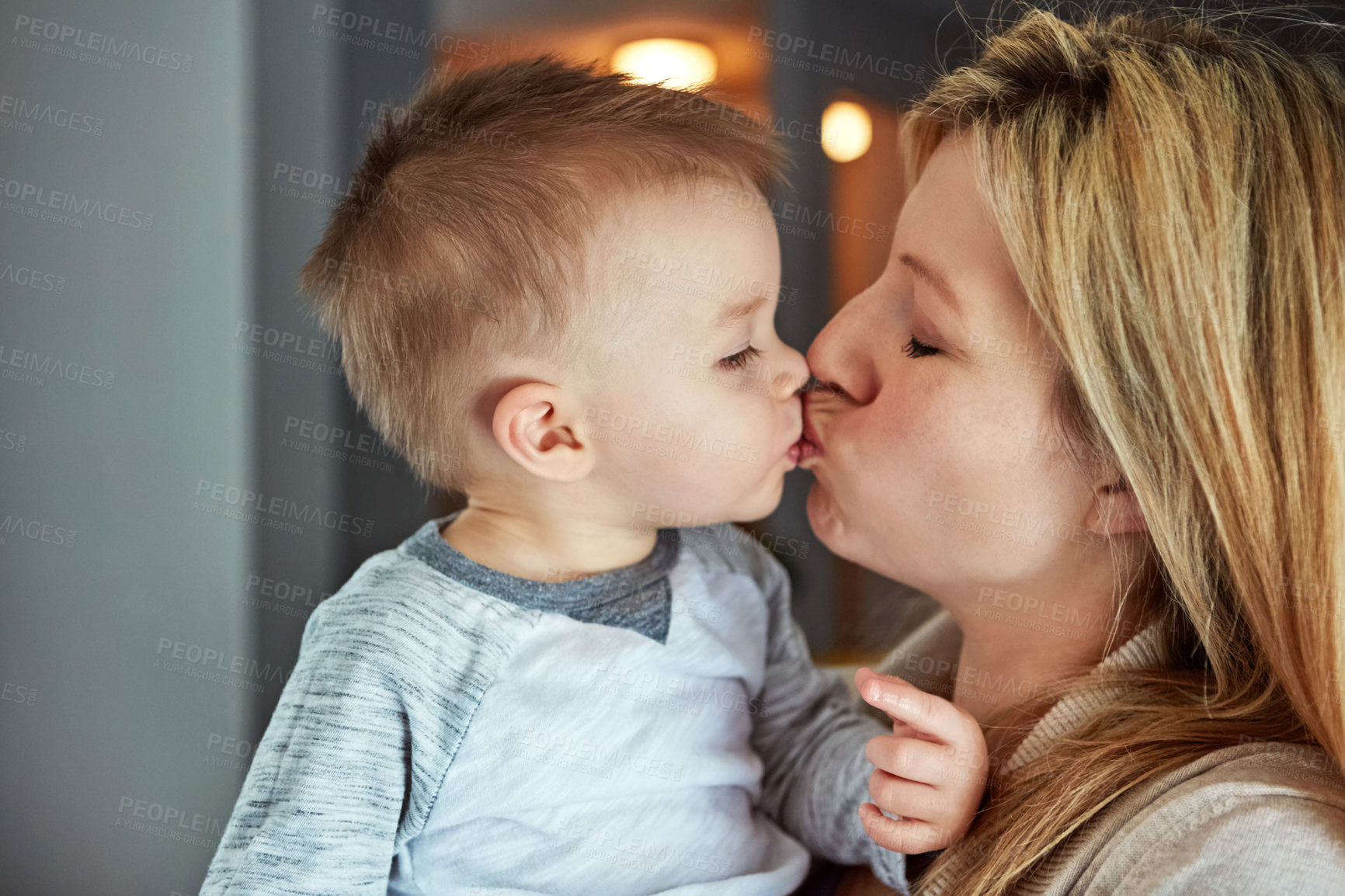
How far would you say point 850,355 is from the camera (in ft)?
2.88

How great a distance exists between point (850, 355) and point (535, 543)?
36 centimetres

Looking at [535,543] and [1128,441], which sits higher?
[1128,441]

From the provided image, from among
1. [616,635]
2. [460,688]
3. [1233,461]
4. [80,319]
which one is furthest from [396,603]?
[1233,461]

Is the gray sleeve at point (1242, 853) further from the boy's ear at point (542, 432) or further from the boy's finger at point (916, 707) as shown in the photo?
the boy's ear at point (542, 432)

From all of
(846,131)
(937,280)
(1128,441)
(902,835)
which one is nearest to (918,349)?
(937,280)

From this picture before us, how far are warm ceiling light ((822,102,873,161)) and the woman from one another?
1.19 ft

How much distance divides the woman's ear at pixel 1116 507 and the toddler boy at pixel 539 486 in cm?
25

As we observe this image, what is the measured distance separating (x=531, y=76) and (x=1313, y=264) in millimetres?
648

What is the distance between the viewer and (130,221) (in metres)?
0.87

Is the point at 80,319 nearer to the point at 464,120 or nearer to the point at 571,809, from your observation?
the point at 464,120

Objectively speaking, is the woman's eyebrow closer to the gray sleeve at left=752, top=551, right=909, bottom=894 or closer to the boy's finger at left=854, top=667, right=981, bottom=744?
the boy's finger at left=854, top=667, right=981, bottom=744

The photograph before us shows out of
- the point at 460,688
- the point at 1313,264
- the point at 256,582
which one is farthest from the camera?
the point at 256,582

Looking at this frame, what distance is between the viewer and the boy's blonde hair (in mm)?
795

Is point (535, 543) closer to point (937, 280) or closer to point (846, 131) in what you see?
point (937, 280)
